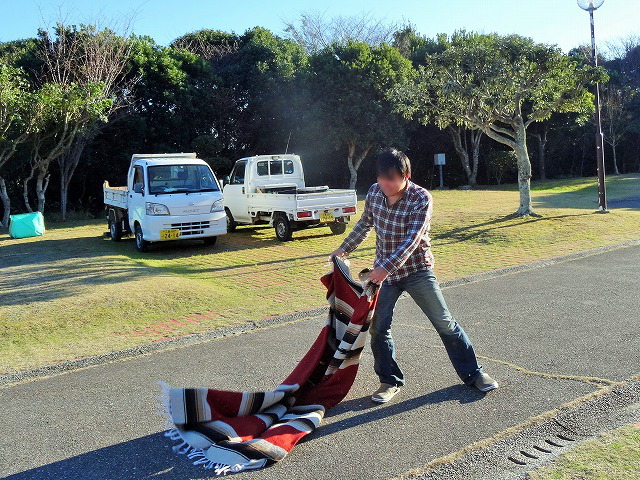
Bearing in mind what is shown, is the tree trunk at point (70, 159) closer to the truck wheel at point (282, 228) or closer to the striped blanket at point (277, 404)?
the truck wheel at point (282, 228)

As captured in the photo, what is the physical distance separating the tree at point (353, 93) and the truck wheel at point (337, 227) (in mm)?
11622

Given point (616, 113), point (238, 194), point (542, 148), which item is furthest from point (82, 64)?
point (616, 113)

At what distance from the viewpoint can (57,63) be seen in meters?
20.8

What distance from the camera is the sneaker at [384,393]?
488 centimetres

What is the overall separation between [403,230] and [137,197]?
1067 cm

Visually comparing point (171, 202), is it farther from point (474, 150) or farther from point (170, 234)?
point (474, 150)

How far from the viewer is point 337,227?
16.0m

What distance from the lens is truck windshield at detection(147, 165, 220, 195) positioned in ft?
46.8

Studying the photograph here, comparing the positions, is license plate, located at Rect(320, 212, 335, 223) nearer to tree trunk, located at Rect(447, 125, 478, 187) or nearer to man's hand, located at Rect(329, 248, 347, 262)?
man's hand, located at Rect(329, 248, 347, 262)

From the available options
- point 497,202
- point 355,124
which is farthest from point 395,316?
point 355,124

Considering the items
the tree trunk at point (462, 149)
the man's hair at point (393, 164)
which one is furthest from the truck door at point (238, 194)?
the tree trunk at point (462, 149)

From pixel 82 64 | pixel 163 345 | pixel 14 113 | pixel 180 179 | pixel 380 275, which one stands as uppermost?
pixel 82 64

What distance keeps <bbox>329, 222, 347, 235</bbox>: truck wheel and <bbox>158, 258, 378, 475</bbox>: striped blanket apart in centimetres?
1088

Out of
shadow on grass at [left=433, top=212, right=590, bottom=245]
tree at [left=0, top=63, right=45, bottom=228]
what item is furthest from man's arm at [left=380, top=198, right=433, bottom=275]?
tree at [left=0, top=63, right=45, bottom=228]
